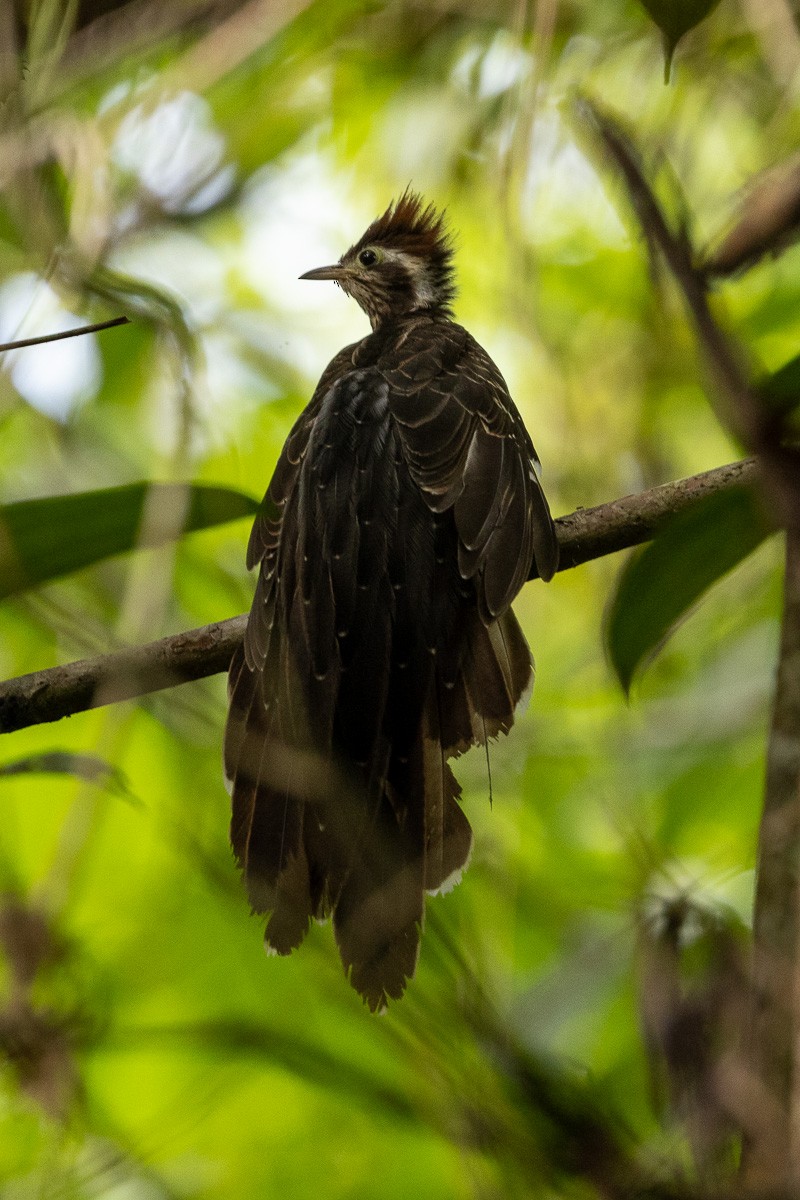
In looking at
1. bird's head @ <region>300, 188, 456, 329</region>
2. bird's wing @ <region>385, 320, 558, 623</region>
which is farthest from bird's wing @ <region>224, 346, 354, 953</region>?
bird's head @ <region>300, 188, 456, 329</region>

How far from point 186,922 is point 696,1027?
3.09m

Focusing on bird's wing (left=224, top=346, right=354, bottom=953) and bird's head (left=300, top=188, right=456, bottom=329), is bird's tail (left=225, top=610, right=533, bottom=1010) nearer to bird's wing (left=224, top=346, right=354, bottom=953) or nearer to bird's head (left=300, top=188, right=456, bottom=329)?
bird's wing (left=224, top=346, right=354, bottom=953)

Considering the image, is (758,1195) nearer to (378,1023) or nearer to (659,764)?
(378,1023)

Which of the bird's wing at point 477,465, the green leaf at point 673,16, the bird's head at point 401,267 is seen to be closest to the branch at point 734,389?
the green leaf at point 673,16

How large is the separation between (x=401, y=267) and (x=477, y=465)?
1901 mm

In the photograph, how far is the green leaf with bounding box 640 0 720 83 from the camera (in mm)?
1880

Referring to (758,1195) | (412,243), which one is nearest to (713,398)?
(758,1195)

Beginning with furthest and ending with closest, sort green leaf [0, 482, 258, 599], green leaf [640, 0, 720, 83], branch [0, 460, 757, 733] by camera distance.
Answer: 1. branch [0, 460, 757, 733]
2. green leaf [0, 482, 258, 599]
3. green leaf [640, 0, 720, 83]

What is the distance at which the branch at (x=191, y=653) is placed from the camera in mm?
2527

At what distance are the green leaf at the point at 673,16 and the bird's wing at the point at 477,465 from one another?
1435 mm

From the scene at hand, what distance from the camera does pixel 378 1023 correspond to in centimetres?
162

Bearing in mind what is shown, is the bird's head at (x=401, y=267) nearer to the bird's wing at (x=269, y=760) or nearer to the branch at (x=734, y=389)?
the bird's wing at (x=269, y=760)

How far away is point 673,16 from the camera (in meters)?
1.89

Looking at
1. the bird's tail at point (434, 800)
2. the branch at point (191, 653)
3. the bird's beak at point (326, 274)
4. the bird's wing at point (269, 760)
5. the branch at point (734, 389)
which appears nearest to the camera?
the branch at point (734, 389)
